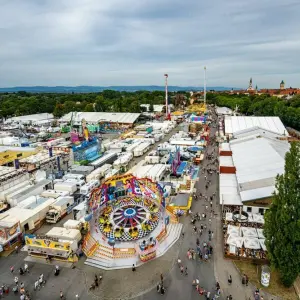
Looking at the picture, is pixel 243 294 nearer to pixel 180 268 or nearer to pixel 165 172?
pixel 180 268

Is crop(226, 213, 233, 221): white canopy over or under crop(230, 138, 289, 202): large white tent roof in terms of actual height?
under

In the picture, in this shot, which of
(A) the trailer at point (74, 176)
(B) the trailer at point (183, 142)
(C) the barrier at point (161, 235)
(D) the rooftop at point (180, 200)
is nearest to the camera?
(C) the barrier at point (161, 235)

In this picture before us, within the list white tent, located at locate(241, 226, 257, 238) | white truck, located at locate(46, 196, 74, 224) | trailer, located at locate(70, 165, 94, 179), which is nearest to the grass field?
white tent, located at locate(241, 226, 257, 238)

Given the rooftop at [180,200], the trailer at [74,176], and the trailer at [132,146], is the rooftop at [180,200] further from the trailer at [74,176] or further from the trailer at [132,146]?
the trailer at [132,146]

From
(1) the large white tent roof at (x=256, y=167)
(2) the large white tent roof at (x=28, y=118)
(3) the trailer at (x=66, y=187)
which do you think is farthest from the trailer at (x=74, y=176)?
(2) the large white tent roof at (x=28, y=118)

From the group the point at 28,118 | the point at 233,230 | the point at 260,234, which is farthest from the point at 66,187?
the point at 28,118

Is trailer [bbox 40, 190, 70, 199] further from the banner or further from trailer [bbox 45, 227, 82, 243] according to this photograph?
the banner
